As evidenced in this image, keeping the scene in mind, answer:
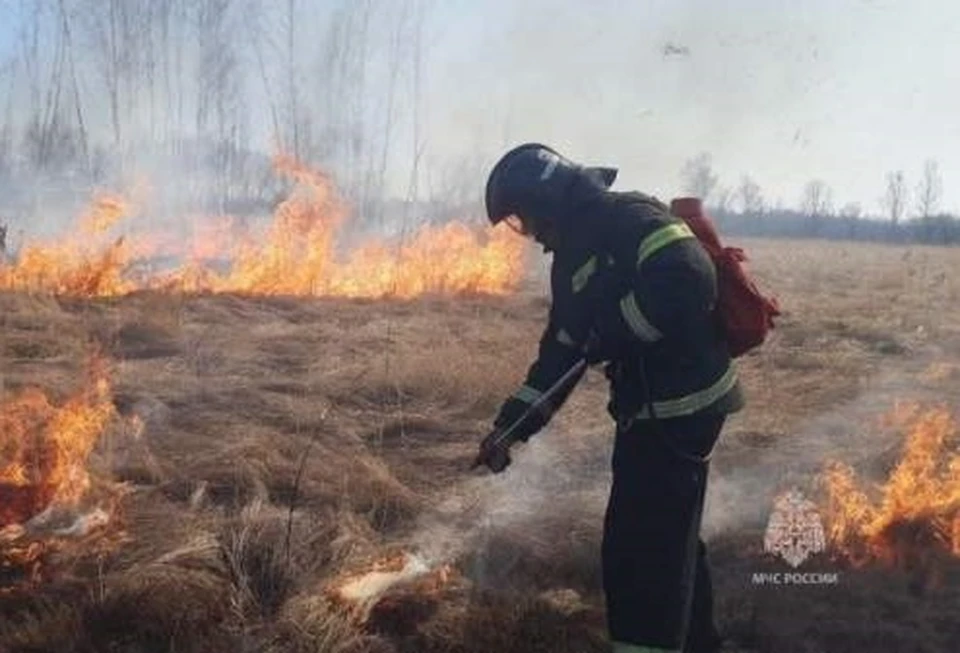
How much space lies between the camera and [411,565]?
4.34 metres

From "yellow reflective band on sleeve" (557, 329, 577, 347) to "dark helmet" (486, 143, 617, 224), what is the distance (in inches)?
16.1

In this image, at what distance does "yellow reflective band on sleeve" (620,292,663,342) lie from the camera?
3162 mm

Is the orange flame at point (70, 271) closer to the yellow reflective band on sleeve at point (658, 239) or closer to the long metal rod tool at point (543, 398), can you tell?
the long metal rod tool at point (543, 398)

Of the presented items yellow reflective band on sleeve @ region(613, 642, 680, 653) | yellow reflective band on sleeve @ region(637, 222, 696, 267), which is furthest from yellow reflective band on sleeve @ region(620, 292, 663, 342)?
yellow reflective band on sleeve @ region(613, 642, 680, 653)

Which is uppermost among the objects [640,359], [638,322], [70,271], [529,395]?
[638,322]

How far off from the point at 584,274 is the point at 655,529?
0.86 metres

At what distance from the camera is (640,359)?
10.9 ft

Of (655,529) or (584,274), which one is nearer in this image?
(655,529)

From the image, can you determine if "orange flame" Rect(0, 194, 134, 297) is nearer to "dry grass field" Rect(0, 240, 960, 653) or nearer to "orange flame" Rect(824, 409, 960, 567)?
"dry grass field" Rect(0, 240, 960, 653)

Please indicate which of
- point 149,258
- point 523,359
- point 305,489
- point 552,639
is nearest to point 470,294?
point 523,359

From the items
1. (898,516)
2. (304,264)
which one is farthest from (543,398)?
(304,264)

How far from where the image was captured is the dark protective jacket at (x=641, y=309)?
3.15m

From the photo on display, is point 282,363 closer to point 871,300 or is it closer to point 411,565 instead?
point 411,565
